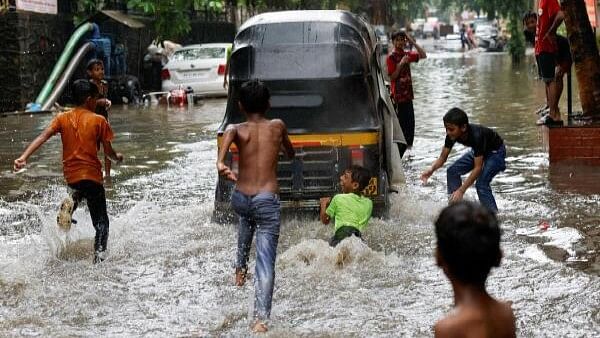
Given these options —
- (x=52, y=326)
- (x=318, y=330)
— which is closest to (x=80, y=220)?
(x=52, y=326)

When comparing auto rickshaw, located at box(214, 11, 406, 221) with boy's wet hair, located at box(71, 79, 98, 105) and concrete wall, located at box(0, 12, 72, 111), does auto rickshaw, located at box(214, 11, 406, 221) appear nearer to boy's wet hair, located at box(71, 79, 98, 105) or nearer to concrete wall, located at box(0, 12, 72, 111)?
boy's wet hair, located at box(71, 79, 98, 105)

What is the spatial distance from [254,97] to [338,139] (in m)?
2.86

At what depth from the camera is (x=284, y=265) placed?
25.5 feet

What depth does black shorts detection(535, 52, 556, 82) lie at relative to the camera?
44.0ft

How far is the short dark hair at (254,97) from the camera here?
20.8 feet

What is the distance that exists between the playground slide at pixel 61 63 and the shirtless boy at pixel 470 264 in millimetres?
19526

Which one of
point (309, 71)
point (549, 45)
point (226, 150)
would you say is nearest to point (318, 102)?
point (309, 71)

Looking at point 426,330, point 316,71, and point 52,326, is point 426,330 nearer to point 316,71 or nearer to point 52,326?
point 52,326

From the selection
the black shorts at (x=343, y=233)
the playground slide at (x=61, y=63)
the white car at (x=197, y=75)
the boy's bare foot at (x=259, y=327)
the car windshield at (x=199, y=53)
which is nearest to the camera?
the boy's bare foot at (x=259, y=327)

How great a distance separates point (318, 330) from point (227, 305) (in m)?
0.87

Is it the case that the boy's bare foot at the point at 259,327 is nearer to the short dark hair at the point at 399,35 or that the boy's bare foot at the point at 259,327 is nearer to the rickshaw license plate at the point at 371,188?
the rickshaw license plate at the point at 371,188

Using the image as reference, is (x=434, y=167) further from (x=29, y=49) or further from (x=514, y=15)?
(x=514, y=15)

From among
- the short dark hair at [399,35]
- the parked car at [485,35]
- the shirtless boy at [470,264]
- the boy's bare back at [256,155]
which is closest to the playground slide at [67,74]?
the short dark hair at [399,35]

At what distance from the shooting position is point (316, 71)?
380 inches
